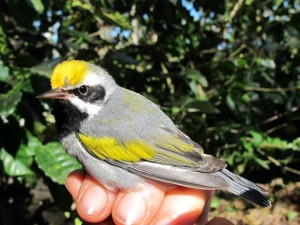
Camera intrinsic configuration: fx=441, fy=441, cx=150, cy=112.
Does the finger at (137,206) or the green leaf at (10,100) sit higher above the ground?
the green leaf at (10,100)

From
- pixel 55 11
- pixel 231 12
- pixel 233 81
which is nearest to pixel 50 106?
pixel 55 11

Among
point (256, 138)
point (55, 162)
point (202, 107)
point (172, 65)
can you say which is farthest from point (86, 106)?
point (256, 138)

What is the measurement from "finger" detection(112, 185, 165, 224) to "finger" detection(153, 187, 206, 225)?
4 cm

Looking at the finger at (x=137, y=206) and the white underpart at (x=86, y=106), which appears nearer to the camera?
the finger at (x=137, y=206)

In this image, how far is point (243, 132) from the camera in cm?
386

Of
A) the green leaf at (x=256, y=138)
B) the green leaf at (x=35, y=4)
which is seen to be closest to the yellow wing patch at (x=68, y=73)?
the green leaf at (x=35, y=4)

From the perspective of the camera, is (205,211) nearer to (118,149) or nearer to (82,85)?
(118,149)

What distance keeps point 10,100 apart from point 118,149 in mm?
579

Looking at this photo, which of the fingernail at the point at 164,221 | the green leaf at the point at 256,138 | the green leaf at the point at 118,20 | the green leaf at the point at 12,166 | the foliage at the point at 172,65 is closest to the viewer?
the fingernail at the point at 164,221

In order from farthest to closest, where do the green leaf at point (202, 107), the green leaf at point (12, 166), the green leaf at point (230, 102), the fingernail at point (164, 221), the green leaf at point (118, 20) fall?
the green leaf at point (230, 102) → the green leaf at point (202, 107) → the green leaf at point (118, 20) → the green leaf at point (12, 166) → the fingernail at point (164, 221)

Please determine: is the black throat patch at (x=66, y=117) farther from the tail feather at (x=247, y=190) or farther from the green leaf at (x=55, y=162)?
the tail feather at (x=247, y=190)

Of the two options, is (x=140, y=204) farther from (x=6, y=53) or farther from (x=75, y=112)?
(x=6, y=53)

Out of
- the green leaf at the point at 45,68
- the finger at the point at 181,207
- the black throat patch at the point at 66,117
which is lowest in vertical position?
the finger at the point at 181,207

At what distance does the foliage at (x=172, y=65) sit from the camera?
2.34 metres
